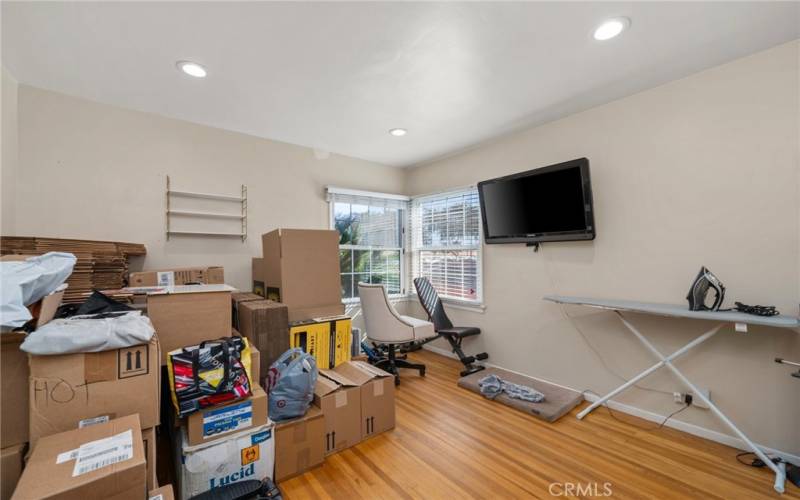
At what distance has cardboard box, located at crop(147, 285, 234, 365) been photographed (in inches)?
70.8

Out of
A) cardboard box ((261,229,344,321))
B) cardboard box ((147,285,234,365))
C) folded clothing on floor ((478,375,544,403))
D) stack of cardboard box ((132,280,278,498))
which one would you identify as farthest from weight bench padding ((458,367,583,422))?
cardboard box ((147,285,234,365))

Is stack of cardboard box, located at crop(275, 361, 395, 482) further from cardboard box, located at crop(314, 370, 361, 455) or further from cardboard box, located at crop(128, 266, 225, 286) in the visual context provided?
cardboard box, located at crop(128, 266, 225, 286)

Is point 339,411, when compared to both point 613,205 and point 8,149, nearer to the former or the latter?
point 613,205

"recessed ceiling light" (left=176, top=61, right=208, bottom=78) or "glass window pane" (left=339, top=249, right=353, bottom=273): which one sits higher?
"recessed ceiling light" (left=176, top=61, right=208, bottom=78)

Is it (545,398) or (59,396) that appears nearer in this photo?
(59,396)

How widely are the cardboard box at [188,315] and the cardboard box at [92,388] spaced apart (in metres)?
0.48

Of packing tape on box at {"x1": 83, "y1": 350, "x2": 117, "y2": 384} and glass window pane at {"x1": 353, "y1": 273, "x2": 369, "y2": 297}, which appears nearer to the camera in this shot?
packing tape on box at {"x1": 83, "y1": 350, "x2": 117, "y2": 384}

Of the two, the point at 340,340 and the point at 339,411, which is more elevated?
the point at 340,340

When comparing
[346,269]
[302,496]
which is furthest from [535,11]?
[346,269]

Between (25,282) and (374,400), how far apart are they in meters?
1.91

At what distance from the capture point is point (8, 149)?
219cm

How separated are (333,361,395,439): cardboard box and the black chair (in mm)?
1197

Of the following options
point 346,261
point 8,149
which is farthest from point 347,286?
point 8,149

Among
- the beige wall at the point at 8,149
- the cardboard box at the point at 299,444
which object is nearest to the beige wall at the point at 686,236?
the cardboard box at the point at 299,444
